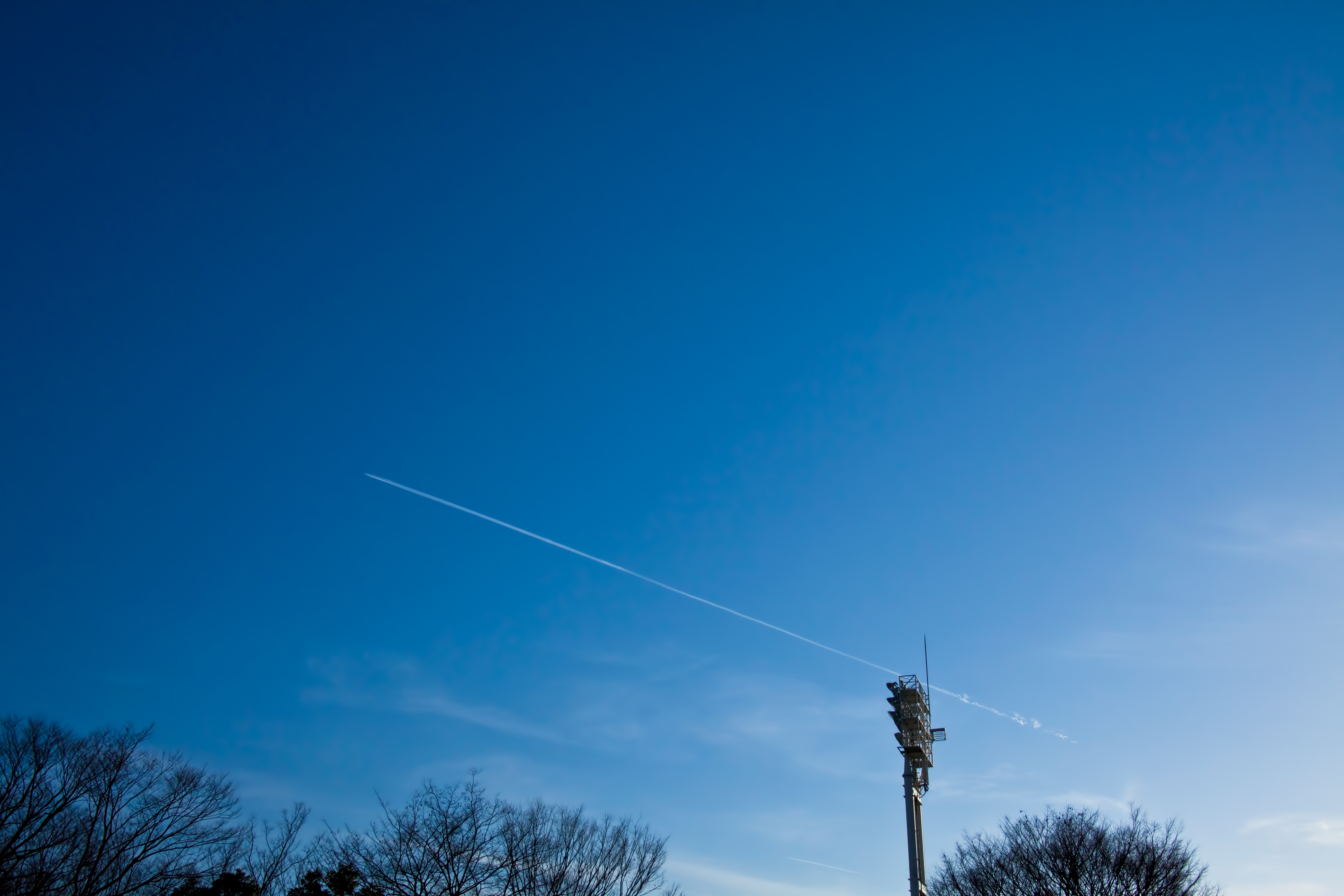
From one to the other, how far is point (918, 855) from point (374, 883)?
23281 millimetres

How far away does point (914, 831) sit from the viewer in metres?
44.1

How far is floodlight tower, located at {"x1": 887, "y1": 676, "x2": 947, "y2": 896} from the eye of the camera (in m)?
43.9

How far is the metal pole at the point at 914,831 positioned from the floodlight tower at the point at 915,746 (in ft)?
0.05

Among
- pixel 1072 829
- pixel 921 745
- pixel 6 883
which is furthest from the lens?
pixel 921 745

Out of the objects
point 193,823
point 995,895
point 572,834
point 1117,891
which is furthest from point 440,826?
point 1117,891

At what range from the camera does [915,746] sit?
152 feet

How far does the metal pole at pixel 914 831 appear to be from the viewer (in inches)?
1672

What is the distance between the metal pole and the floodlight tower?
0.05 ft

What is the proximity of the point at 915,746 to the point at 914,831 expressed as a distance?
387 centimetres

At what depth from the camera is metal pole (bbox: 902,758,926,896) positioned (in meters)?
42.5

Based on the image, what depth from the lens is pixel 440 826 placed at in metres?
39.6

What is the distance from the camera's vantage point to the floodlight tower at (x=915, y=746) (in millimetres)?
43906

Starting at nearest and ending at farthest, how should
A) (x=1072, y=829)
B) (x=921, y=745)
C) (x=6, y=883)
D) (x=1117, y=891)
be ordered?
1. (x=6, y=883)
2. (x=1117, y=891)
3. (x=1072, y=829)
4. (x=921, y=745)

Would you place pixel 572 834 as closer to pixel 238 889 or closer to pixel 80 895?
pixel 238 889
